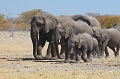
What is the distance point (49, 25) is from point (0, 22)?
36.8m

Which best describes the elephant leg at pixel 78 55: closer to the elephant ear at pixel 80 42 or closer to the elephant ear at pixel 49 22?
the elephant ear at pixel 80 42

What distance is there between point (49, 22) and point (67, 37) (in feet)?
5.78

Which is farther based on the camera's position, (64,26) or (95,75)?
(64,26)

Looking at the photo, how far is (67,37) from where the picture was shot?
62.3 feet

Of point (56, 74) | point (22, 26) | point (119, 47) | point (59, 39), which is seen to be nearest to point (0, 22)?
point (22, 26)

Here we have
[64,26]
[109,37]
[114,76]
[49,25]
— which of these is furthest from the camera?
[109,37]

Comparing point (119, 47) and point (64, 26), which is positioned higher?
point (64, 26)

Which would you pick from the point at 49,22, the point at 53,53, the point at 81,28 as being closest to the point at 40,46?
the point at 53,53

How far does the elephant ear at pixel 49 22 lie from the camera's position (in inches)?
802

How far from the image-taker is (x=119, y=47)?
81.0ft

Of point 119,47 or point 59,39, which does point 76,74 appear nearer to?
point 59,39

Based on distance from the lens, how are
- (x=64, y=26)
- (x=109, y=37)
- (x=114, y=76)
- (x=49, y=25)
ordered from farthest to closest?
1. (x=109, y=37)
2. (x=49, y=25)
3. (x=64, y=26)
4. (x=114, y=76)

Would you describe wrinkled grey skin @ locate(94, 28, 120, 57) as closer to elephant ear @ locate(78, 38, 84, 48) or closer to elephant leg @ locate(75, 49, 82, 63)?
elephant leg @ locate(75, 49, 82, 63)

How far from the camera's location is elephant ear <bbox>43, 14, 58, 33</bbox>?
66.8 ft
